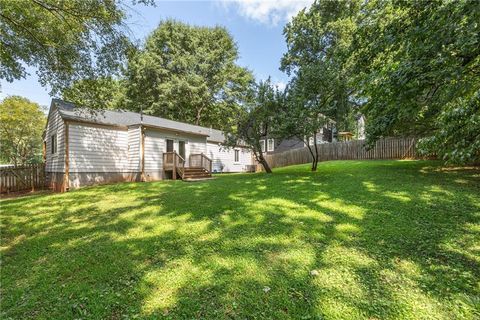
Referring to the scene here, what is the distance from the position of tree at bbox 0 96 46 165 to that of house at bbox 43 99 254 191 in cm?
912

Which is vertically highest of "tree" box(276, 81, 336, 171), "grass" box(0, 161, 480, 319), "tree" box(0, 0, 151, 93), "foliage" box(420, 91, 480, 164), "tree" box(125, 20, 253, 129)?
"tree" box(125, 20, 253, 129)

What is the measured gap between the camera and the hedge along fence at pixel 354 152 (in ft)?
47.6

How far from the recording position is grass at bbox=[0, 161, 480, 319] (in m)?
2.41

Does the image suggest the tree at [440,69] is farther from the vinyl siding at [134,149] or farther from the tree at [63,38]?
the vinyl siding at [134,149]

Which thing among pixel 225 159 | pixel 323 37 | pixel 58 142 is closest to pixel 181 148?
pixel 225 159

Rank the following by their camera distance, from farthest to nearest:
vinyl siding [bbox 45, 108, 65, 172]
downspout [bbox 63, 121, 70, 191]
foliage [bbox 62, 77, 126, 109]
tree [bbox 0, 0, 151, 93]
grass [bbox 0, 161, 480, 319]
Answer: vinyl siding [bbox 45, 108, 65, 172]
downspout [bbox 63, 121, 70, 191]
foliage [bbox 62, 77, 126, 109]
tree [bbox 0, 0, 151, 93]
grass [bbox 0, 161, 480, 319]

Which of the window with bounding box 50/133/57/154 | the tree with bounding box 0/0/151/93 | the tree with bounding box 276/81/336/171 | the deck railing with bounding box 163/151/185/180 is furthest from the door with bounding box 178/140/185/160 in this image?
the tree with bounding box 0/0/151/93

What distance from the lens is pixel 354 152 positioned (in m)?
17.8

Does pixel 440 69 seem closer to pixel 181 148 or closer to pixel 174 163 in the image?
pixel 174 163

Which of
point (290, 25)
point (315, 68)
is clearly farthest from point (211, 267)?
point (290, 25)

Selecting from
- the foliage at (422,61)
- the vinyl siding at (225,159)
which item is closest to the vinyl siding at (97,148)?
the vinyl siding at (225,159)

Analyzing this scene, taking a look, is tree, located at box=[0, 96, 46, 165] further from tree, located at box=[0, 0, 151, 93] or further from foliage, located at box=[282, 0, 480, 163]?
foliage, located at box=[282, 0, 480, 163]

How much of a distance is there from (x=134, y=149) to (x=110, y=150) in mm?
1158

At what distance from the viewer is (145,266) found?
323cm
